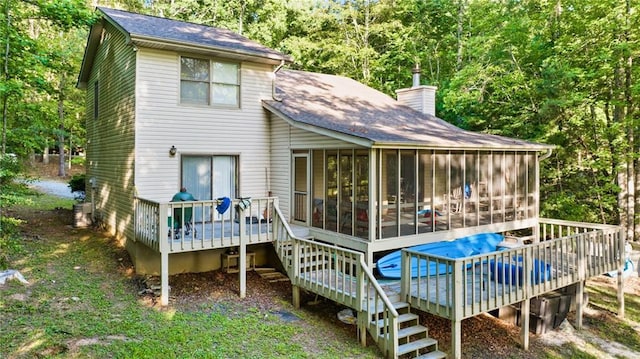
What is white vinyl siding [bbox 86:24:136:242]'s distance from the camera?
1048cm

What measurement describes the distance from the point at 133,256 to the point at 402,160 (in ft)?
22.9

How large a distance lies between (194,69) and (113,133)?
3293mm

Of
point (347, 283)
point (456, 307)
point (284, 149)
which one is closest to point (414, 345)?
point (456, 307)

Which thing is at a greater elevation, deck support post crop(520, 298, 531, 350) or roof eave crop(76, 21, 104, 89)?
roof eave crop(76, 21, 104, 89)

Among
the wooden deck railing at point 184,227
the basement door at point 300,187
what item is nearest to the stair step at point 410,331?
the wooden deck railing at point 184,227

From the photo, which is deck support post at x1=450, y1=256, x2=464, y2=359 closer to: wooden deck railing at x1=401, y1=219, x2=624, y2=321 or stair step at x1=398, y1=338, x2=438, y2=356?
wooden deck railing at x1=401, y1=219, x2=624, y2=321

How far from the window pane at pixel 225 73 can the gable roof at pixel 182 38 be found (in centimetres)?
32

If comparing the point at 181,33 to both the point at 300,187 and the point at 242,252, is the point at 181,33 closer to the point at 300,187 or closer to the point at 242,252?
the point at 300,187

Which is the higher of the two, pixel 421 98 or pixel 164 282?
pixel 421 98

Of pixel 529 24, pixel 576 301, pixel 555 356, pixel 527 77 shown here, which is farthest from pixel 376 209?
pixel 529 24

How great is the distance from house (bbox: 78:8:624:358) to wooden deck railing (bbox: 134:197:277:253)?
1.3 inches

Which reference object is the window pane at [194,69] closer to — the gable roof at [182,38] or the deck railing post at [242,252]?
the gable roof at [182,38]

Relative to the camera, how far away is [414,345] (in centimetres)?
705

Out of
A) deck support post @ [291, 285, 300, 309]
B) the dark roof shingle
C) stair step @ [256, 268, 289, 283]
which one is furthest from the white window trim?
deck support post @ [291, 285, 300, 309]
